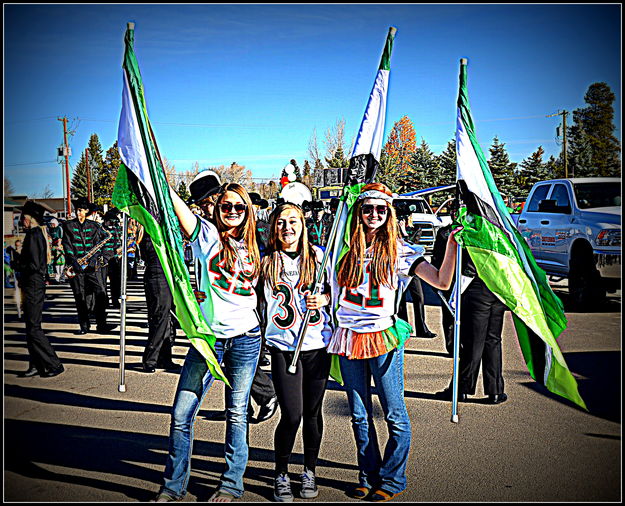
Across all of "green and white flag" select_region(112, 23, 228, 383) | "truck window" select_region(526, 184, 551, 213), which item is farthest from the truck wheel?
"green and white flag" select_region(112, 23, 228, 383)

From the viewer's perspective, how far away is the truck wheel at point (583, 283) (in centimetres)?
1102

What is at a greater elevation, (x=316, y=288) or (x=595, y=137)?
(x=595, y=137)

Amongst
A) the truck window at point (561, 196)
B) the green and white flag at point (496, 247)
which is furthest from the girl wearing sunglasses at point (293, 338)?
the truck window at point (561, 196)

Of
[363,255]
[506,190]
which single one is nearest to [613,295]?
[363,255]

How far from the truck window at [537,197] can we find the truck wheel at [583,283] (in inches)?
80.9

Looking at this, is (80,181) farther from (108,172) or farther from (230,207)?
(230,207)

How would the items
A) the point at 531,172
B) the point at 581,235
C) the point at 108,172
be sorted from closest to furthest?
the point at 581,235
the point at 531,172
the point at 108,172

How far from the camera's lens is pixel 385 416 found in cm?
381

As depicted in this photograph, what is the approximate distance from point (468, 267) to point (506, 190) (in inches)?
1477

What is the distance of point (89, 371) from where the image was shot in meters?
7.17

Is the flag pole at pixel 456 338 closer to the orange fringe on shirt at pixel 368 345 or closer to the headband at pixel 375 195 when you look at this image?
the headband at pixel 375 195

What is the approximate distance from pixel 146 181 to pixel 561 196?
34.0 ft

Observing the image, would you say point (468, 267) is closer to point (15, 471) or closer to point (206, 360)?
point (206, 360)

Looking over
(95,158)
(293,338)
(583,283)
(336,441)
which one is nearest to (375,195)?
(293,338)
